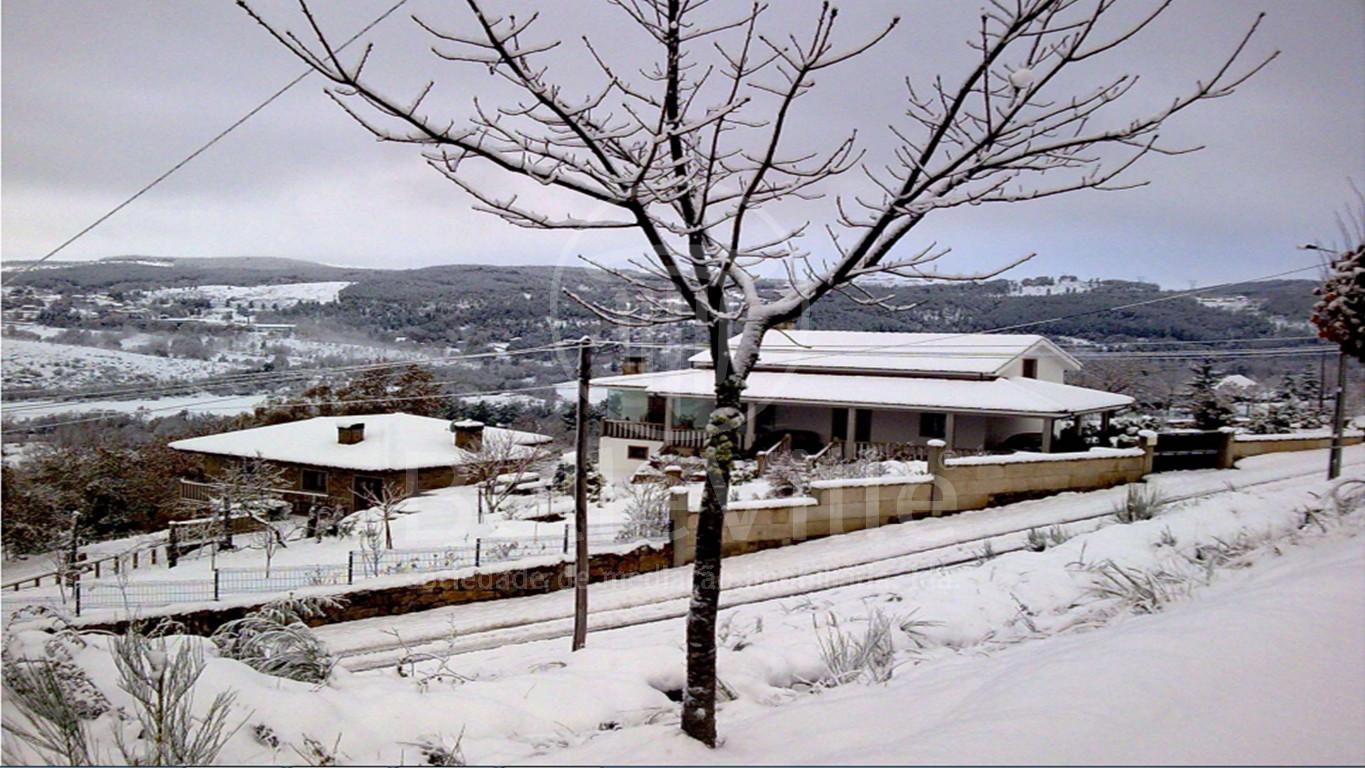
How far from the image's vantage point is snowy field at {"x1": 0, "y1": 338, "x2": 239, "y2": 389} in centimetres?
456

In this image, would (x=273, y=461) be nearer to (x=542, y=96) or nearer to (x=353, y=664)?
(x=353, y=664)

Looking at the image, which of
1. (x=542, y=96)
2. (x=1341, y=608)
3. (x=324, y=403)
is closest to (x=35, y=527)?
(x=324, y=403)

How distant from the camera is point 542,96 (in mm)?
2408

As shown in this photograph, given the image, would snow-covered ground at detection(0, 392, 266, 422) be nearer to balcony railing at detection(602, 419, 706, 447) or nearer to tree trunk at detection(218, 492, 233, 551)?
tree trunk at detection(218, 492, 233, 551)

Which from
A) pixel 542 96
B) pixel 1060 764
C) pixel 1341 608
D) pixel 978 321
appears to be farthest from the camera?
pixel 978 321

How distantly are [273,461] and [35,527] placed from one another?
130 inches

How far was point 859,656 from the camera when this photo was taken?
3707 mm

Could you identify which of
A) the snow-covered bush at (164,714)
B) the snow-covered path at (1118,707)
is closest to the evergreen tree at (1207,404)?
the snow-covered path at (1118,707)

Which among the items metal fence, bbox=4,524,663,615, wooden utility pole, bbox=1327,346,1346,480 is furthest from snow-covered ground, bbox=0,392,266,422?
wooden utility pole, bbox=1327,346,1346,480

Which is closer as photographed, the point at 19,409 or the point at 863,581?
the point at 19,409

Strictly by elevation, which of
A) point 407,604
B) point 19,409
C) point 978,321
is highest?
point 978,321

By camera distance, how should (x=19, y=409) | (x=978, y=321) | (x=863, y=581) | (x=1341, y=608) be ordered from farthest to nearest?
1. (x=978, y=321)
2. (x=863, y=581)
3. (x=19, y=409)
4. (x=1341, y=608)

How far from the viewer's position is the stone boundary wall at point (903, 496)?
415 inches

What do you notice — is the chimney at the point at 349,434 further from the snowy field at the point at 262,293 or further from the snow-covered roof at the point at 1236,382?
the snow-covered roof at the point at 1236,382
